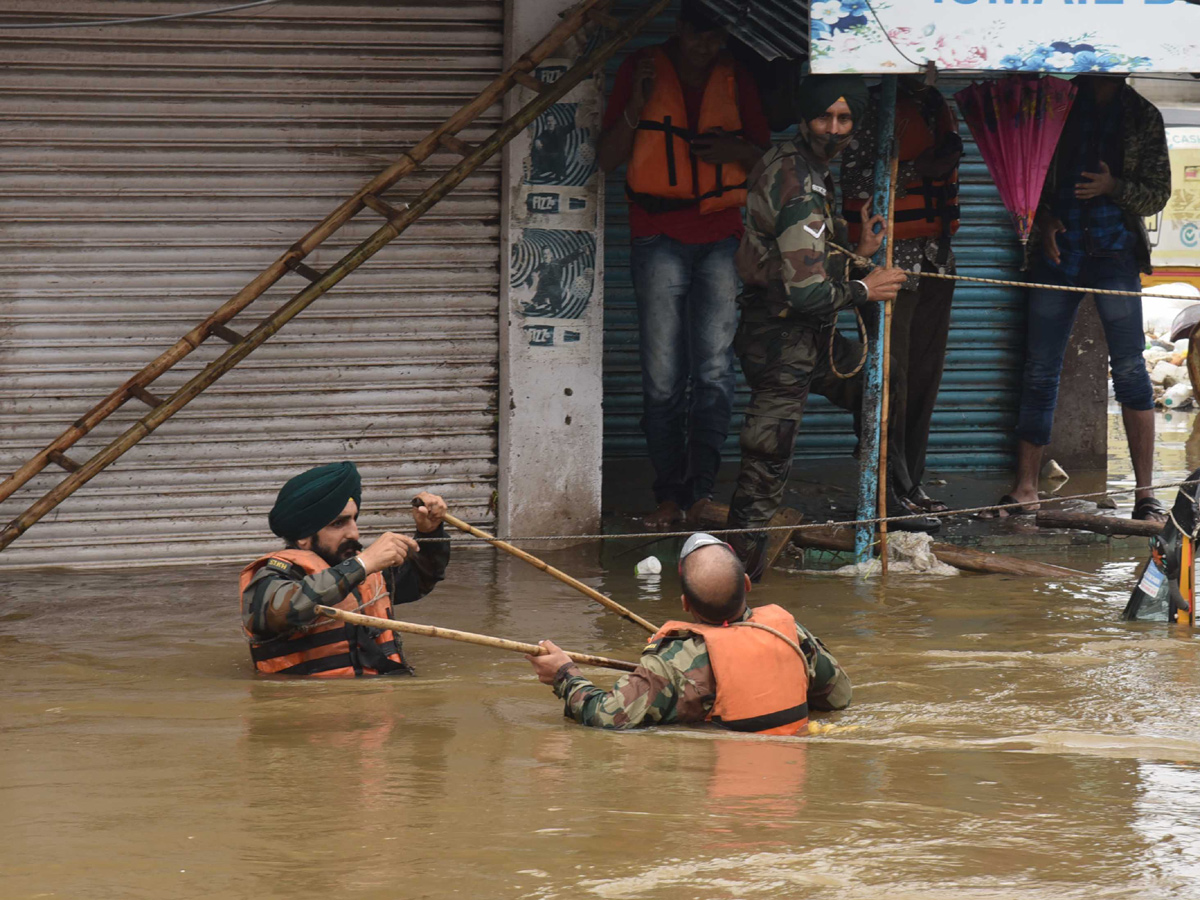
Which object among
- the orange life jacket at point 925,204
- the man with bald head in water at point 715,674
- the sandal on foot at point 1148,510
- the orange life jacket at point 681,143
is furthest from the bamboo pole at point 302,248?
the sandal on foot at point 1148,510

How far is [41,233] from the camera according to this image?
23.6 ft

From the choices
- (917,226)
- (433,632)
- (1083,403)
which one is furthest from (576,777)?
(1083,403)

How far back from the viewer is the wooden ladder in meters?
6.73

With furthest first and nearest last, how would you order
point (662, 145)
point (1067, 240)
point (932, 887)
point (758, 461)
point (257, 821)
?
point (1067, 240) < point (662, 145) < point (758, 461) < point (257, 821) < point (932, 887)

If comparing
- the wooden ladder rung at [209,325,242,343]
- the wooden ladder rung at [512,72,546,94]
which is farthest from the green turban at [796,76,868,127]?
the wooden ladder rung at [209,325,242,343]

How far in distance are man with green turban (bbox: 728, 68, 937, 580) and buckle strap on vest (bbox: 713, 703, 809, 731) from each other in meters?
2.54

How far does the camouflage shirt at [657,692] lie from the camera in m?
4.27

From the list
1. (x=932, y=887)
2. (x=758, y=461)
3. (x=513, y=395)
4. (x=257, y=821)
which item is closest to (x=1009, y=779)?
(x=932, y=887)

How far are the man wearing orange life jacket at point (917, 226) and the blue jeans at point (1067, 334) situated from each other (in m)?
0.51

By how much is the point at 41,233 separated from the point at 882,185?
408cm

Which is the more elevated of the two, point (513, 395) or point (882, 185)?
point (882, 185)

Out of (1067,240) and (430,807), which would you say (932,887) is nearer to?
(430,807)

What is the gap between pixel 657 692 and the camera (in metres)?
4.28

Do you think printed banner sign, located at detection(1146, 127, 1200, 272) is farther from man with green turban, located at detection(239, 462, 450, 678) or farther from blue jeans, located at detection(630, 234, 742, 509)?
man with green turban, located at detection(239, 462, 450, 678)
